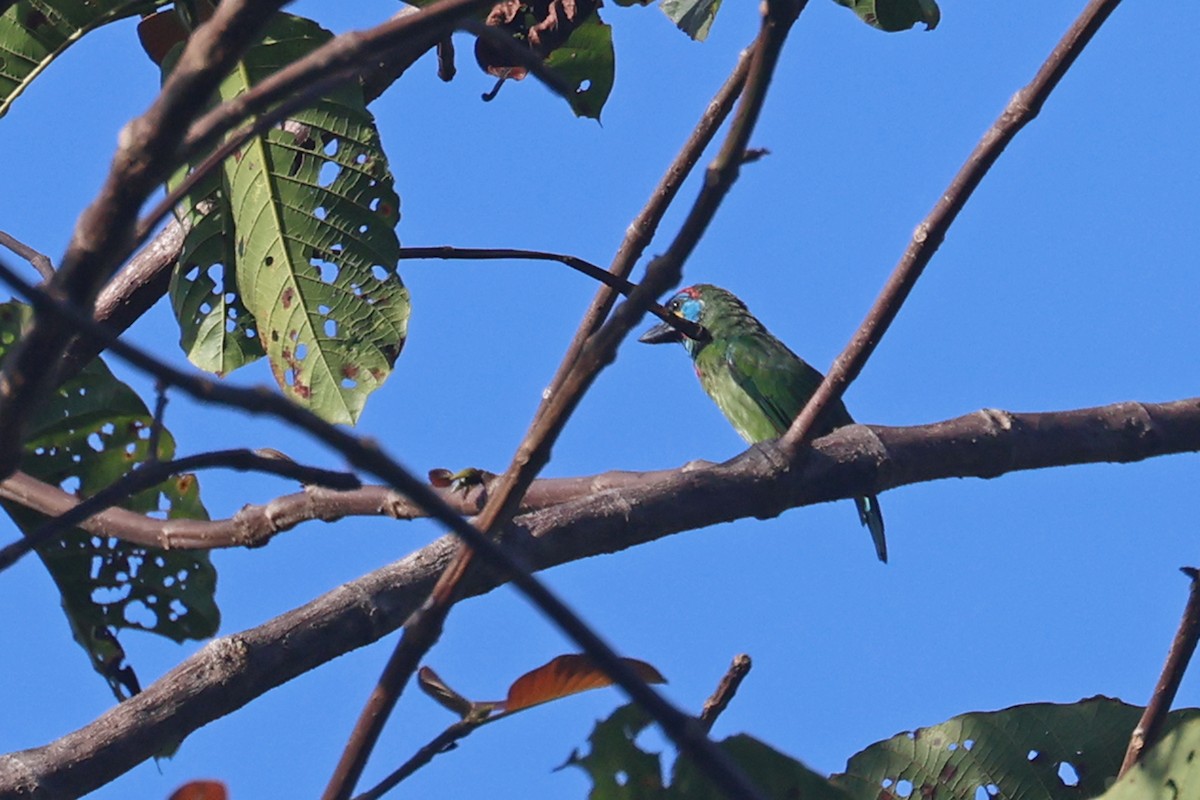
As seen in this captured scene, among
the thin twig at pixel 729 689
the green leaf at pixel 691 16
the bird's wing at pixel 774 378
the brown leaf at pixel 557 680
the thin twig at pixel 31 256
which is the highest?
the bird's wing at pixel 774 378

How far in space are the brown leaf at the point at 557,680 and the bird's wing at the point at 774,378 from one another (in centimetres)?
465

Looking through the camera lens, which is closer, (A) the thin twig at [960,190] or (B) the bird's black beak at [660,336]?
(A) the thin twig at [960,190]

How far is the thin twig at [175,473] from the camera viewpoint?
1.06 meters

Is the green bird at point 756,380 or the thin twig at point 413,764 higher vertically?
the green bird at point 756,380

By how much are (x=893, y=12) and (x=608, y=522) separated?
1.89 m

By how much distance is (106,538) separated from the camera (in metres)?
2.69

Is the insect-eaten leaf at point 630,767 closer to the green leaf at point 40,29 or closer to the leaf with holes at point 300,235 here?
the leaf with holes at point 300,235

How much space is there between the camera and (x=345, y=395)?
2699 millimetres

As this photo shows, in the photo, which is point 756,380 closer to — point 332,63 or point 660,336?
point 660,336

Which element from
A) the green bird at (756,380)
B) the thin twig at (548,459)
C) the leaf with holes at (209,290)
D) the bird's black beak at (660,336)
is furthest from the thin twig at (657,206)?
the bird's black beak at (660,336)

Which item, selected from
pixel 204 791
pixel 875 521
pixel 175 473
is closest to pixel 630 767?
pixel 204 791

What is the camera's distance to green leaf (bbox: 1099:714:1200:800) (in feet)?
4.39

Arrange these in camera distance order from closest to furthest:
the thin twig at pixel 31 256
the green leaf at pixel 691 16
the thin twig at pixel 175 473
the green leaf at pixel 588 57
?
1. the thin twig at pixel 175 473
2. the thin twig at pixel 31 256
3. the green leaf at pixel 588 57
4. the green leaf at pixel 691 16

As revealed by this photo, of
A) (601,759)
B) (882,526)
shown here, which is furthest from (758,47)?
(882,526)
